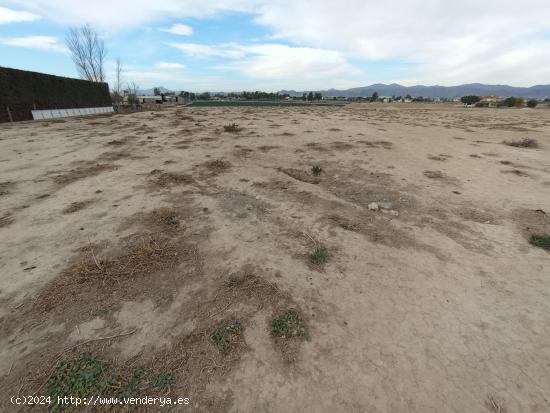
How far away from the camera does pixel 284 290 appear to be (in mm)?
3744

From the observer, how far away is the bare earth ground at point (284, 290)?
2.63m

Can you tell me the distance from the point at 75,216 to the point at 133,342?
404 cm

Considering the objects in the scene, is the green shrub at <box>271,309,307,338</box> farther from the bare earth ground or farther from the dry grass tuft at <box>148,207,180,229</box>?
the dry grass tuft at <box>148,207,180,229</box>

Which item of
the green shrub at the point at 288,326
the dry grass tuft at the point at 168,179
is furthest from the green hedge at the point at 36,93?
the green shrub at the point at 288,326

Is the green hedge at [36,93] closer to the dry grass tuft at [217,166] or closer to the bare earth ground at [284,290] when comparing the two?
the bare earth ground at [284,290]

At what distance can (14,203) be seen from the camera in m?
6.39

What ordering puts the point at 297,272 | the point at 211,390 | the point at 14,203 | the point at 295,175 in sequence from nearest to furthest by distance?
the point at 211,390 < the point at 297,272 < the point at 14,203 < the point at 295,175

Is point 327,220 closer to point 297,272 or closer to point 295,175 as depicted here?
point 297,272

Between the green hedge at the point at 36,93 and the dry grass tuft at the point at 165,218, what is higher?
the green hedge at the point at 36,93

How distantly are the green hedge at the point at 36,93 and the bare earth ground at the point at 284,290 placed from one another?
19.8 m

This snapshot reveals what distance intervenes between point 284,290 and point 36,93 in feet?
102

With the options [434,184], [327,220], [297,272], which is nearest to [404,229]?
[327,220]

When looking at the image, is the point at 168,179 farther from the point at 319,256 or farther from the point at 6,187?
the point at 319,256

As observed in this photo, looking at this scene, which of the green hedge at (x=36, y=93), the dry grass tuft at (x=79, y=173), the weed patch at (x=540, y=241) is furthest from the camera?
the green hedge at (x=36, y=93)
